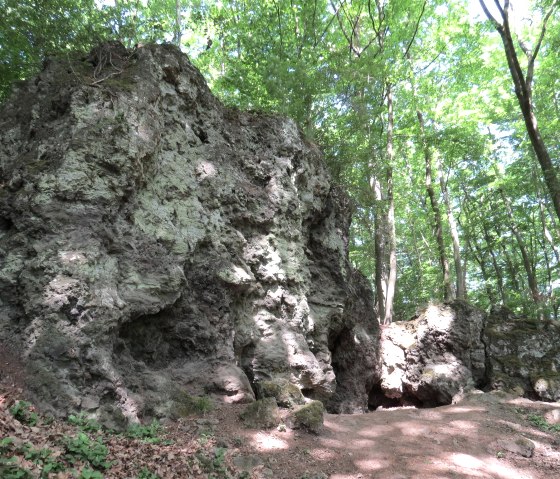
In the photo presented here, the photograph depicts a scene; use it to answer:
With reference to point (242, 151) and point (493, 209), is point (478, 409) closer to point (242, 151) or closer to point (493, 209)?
point (242, 151)

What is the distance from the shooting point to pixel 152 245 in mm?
6816

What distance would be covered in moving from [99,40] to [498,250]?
23.8m

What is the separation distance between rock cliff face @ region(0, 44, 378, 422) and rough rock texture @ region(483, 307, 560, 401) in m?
3.72

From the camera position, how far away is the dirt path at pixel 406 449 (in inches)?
200

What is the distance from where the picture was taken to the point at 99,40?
8250 mm

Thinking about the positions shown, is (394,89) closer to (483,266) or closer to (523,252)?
(523,252)

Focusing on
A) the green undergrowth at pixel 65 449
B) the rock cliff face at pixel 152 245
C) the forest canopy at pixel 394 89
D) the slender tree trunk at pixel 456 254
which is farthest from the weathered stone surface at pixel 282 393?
the slender tree trunk at pixel 456 254

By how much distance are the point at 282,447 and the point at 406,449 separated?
6.55 ft

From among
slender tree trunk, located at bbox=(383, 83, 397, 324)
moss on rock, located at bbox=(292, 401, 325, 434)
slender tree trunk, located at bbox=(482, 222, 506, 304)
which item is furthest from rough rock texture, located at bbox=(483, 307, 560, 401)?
slender tree trunk, located at bbox=(482, 222, 506, 304)

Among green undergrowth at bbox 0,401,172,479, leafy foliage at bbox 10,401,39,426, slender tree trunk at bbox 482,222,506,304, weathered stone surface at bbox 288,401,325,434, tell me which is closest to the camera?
green undergrowth at bbox 0,401,172,479

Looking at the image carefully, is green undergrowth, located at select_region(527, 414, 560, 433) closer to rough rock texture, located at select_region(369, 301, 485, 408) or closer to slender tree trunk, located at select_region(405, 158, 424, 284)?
rough rock texture, located at select_region(369, 301, 485, 408)

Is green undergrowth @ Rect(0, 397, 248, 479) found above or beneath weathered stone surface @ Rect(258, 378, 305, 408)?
beneath

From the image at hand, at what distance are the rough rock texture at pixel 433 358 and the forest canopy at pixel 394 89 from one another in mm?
2686

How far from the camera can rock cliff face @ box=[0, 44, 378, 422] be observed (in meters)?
5.21
